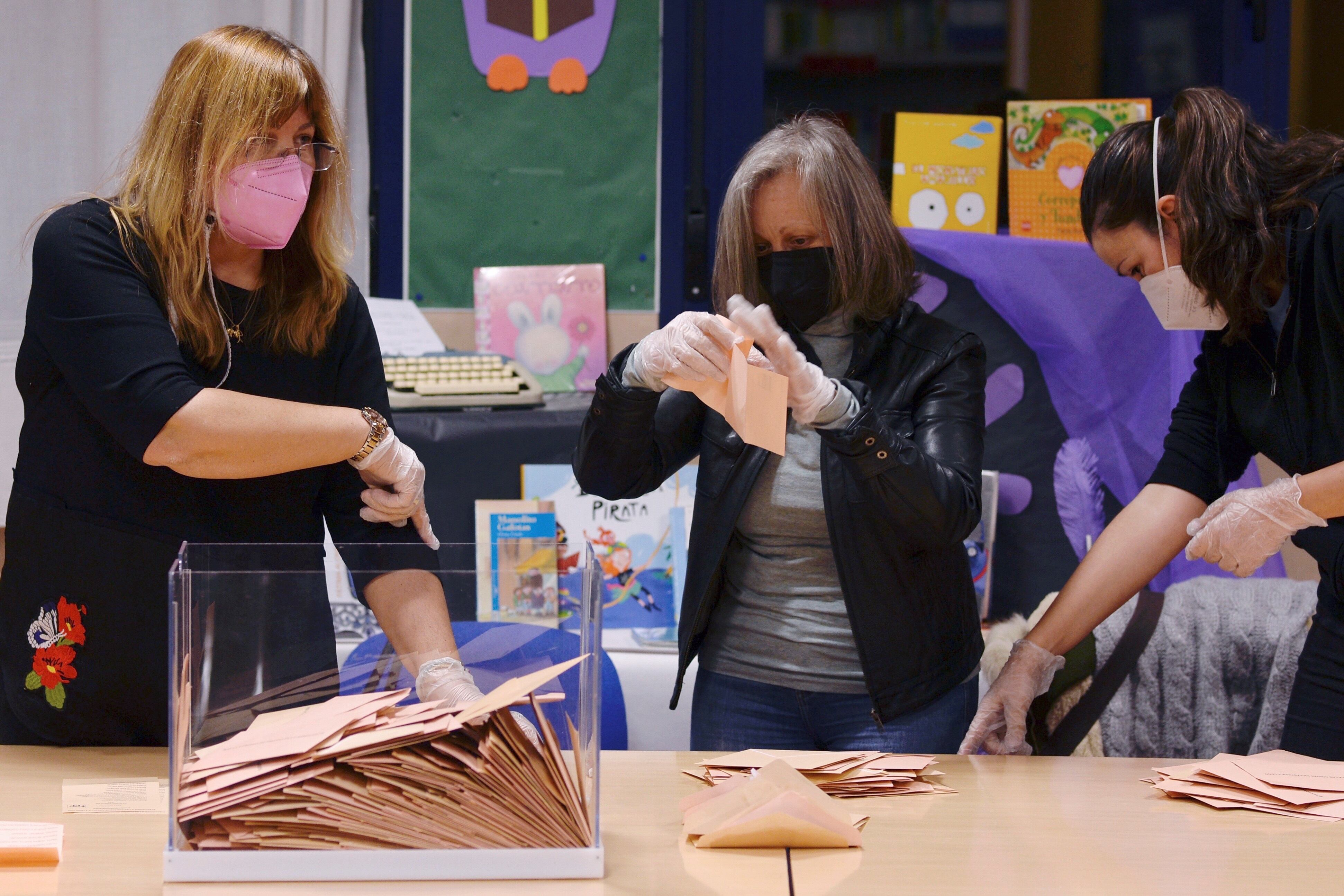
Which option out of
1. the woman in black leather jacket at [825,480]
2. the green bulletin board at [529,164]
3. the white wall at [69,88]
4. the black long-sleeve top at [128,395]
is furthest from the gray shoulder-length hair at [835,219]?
the white wall at [69,88]

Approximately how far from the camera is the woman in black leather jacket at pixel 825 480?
1.56 metres

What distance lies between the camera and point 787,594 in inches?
64.6

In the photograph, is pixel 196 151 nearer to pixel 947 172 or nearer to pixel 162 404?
pixel 162 404

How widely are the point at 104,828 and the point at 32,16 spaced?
237 cm

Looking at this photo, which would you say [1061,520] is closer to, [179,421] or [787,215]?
[787,215]

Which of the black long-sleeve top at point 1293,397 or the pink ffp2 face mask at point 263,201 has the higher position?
the pink ffp2 face mask at point 263,201

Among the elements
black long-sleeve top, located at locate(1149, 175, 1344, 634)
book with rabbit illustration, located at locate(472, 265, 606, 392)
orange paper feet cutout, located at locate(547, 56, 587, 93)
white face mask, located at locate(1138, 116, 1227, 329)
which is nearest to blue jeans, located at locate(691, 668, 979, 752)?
black long-sleeve top, located at locate(1149, 175, 1344, 634)

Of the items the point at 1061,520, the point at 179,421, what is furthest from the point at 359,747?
the point at 1061,520

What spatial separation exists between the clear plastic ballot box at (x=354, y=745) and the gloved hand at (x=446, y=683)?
0.01 m

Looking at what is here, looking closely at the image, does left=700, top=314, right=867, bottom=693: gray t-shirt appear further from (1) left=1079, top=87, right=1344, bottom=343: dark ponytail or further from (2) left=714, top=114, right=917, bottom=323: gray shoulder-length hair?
(1) left=1079, top=87, right=1344, bottom=343: dark ponytail

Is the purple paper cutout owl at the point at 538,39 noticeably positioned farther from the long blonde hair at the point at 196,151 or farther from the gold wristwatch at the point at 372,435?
the gold wristwatch at the point at 372,435

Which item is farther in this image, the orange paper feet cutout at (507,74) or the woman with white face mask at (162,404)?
the orange paper feet cutout at (507,74)

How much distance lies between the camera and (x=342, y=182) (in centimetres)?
162

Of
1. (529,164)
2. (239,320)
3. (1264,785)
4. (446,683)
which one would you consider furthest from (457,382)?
(1264,785)
